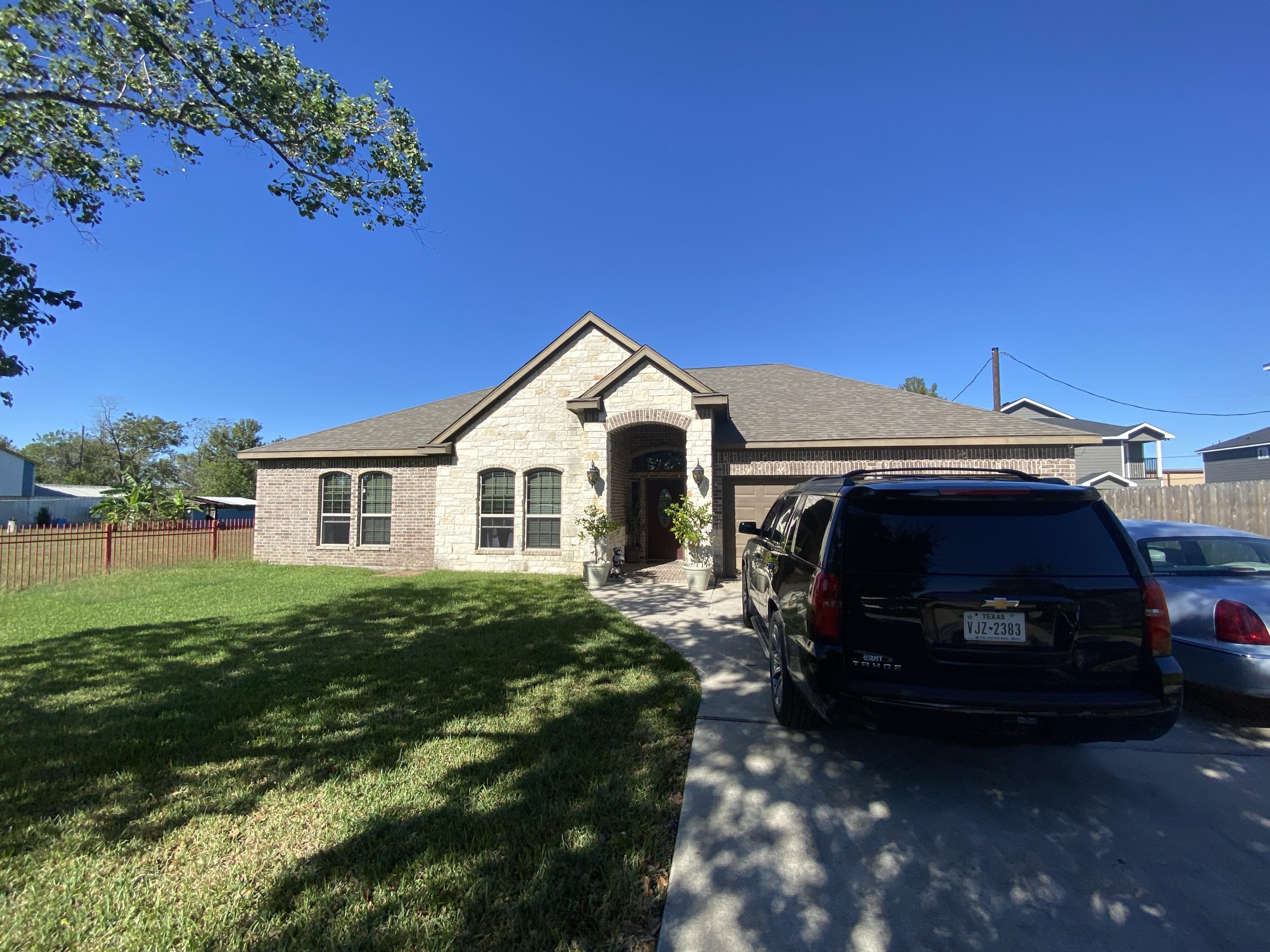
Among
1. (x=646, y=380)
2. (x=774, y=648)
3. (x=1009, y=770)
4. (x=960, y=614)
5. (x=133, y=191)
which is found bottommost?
(x=1009, y=770)

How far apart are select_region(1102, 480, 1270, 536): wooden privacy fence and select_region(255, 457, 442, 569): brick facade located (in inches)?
554

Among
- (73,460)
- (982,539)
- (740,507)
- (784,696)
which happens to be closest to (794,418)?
(740,507)

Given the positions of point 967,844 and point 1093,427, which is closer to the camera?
point 967,844

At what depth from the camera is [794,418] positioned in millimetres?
13031

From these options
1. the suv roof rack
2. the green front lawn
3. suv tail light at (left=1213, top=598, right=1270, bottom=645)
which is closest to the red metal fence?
the green front lawn

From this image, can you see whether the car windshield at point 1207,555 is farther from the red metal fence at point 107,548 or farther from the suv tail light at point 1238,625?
the red metal fence at point 107,548

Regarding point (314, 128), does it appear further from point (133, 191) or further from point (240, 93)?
point (133, 191)

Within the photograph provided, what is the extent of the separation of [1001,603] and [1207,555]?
4.32 metres

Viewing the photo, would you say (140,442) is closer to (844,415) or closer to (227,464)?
(227,464)

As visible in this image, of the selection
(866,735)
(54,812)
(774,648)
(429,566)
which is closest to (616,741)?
(774,648)

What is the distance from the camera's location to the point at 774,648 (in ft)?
14.6

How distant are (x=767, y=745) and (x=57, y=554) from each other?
48.0ft

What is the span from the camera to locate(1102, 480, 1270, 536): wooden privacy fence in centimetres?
895

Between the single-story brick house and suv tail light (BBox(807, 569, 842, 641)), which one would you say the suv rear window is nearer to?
suv tail light (BBox(807, 569, 842, 641))
